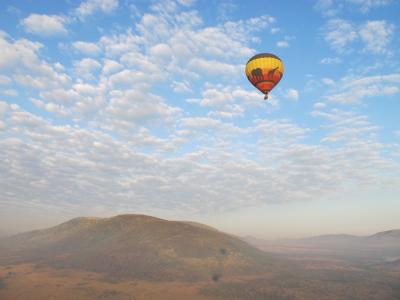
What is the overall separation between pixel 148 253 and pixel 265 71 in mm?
39438

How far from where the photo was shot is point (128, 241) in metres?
63.3

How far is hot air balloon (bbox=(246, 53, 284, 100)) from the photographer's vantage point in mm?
34562

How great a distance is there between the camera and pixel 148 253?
55375mm

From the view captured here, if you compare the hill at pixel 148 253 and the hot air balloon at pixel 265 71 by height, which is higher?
the hot air balloon at pixel 265 71

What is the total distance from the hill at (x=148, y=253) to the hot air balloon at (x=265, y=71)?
29.4 meters

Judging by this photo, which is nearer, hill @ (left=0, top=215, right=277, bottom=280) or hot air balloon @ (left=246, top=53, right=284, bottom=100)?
hot air balloon @ (left=246, top=53, right=284, bottom=100)

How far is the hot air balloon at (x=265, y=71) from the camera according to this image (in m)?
34.6

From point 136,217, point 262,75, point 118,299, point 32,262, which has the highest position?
point 262,75

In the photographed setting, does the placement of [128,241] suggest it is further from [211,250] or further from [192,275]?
[192,275]

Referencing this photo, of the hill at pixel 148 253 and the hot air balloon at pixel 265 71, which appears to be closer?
the hot air balloon at pixel 265 71

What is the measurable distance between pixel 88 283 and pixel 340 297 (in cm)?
3073

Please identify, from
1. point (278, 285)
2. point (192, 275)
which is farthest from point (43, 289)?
point (278, 285)

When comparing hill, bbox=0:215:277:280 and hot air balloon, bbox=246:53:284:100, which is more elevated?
hot air balloon, bbox=246:53:284:100

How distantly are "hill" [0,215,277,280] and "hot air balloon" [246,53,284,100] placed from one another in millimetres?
29392
